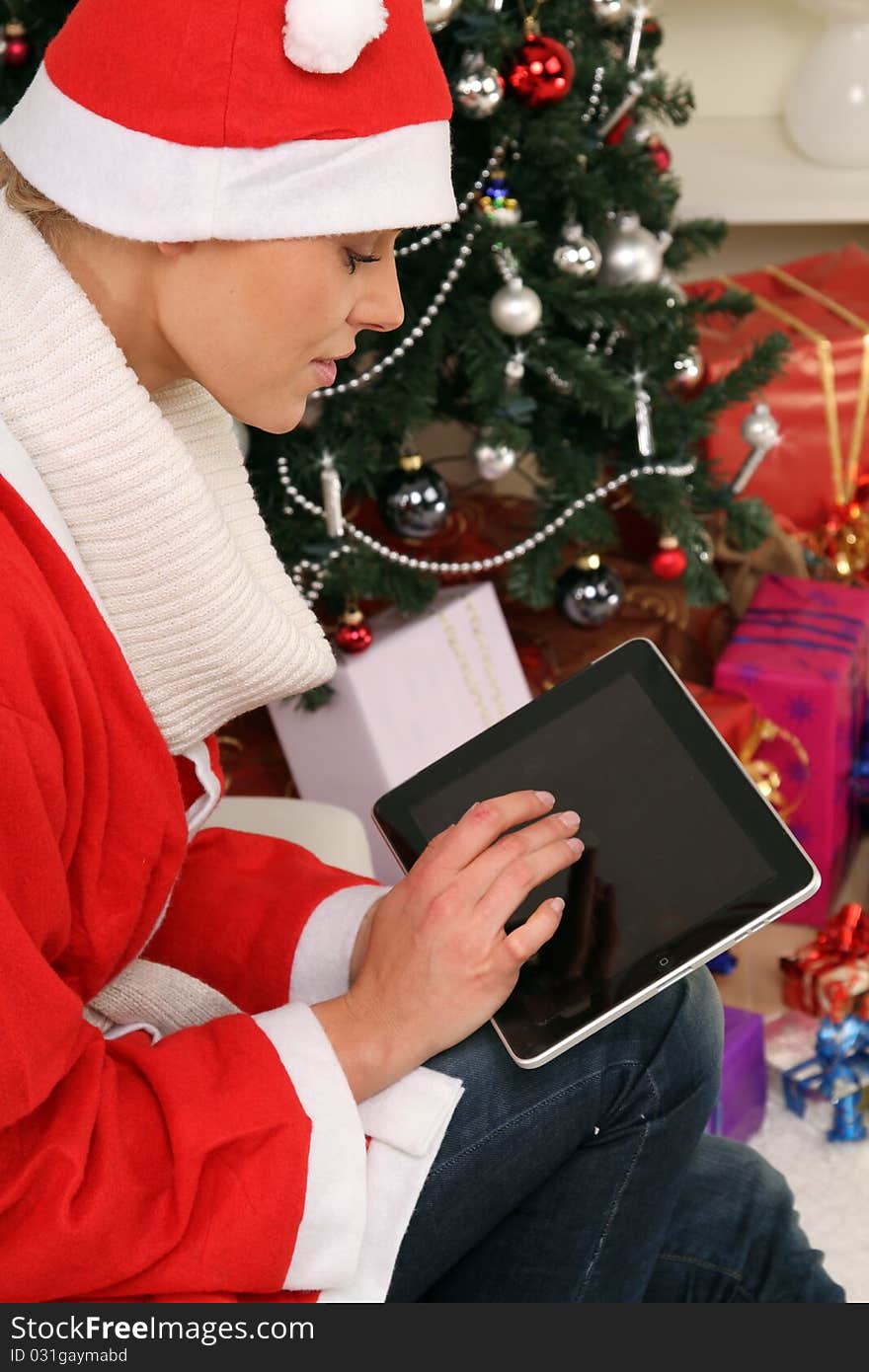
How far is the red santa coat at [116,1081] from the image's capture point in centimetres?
69

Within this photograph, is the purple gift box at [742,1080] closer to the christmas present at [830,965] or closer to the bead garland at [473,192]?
the christmas present at [830,965]

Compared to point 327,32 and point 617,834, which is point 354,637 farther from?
point 327,32

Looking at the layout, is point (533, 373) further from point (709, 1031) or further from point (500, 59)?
point (709, 1031)

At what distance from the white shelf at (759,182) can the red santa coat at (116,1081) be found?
1.69m

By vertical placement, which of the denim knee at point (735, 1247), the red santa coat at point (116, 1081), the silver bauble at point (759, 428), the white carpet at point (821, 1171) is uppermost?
the red santa coat at point (116, 1081)

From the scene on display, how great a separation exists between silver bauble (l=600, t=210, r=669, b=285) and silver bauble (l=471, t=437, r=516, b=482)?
238 millimetres

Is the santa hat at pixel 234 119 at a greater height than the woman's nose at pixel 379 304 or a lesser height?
greater

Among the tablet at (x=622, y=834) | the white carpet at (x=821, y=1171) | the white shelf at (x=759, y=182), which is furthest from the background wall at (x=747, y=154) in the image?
the tablet at (x=622, y=834)

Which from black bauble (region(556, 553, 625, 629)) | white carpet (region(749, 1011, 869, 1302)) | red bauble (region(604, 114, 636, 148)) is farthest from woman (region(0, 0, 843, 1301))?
red bauble (region(604, 114, 636, 148))

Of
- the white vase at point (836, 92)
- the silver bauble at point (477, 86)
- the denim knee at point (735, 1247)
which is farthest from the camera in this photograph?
the white vase at point (836, 92)

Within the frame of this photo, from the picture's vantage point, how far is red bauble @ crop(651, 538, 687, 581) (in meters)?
1.75

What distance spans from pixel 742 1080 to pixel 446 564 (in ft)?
2.08

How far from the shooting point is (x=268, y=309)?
0.81m

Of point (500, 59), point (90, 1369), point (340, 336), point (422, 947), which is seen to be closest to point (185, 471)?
point (340, 336)
